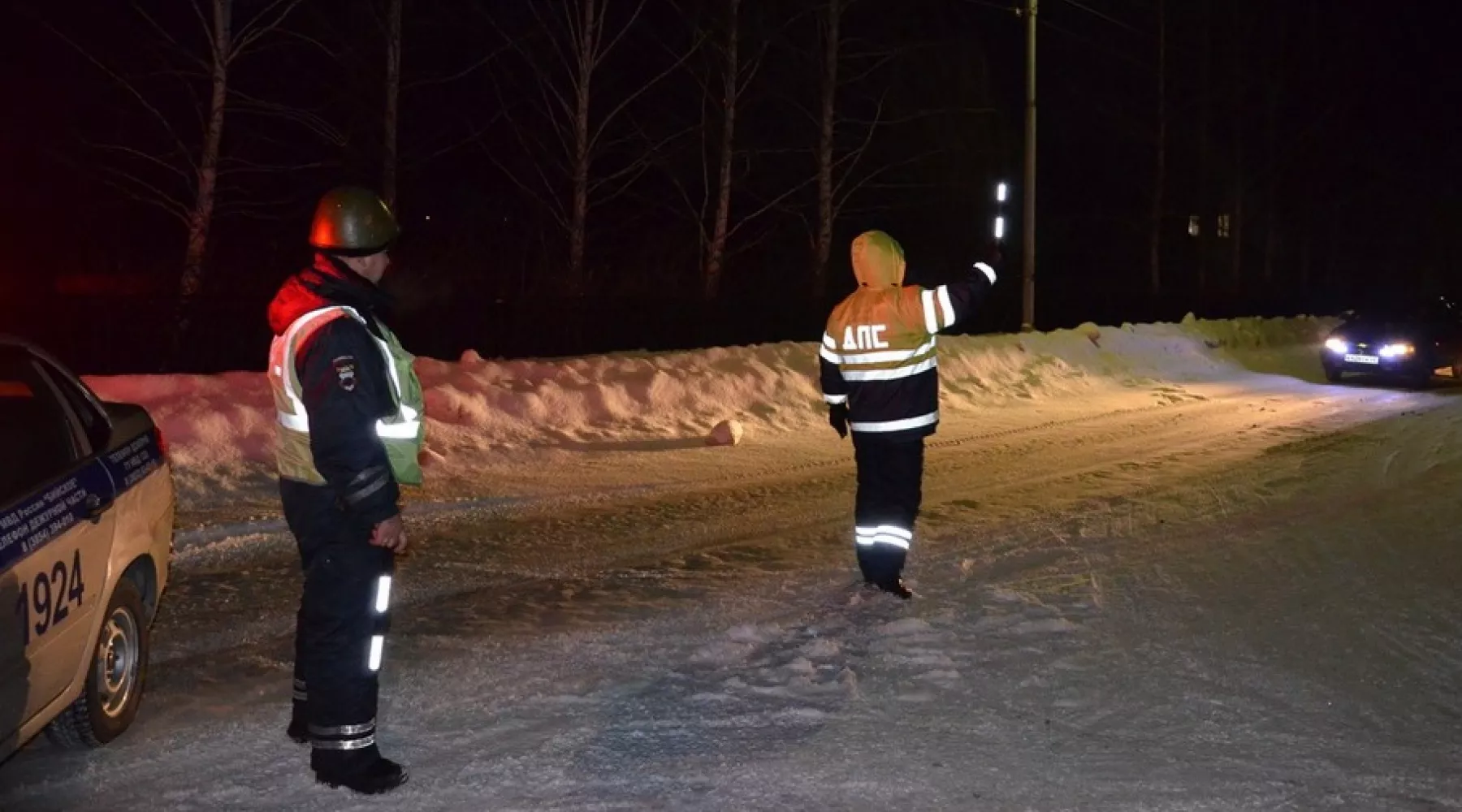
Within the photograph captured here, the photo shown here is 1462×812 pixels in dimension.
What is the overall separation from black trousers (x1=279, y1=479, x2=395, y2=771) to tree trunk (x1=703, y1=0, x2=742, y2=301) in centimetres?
1708

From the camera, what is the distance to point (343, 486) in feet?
14.4

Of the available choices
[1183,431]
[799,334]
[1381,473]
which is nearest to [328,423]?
[1381,473]

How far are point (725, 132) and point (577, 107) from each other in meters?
2.75

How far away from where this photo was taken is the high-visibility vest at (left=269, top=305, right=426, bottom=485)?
14.7 ft

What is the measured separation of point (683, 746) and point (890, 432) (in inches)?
103

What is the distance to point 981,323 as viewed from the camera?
28.0 meters

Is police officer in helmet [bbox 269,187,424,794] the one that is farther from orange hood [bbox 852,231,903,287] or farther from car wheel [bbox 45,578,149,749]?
orange hood [bbox 852,231,903,287]

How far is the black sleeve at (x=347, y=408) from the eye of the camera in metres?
4.35

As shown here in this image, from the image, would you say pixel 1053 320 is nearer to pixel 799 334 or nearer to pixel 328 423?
pixel 799 334

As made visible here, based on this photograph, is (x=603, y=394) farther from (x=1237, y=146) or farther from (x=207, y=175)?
(x=1237, y=146)

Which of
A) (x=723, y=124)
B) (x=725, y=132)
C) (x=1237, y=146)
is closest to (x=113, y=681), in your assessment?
(x=725, y=132)

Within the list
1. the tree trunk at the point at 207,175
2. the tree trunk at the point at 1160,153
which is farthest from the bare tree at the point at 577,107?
the tree trunk at the point at 1160,153

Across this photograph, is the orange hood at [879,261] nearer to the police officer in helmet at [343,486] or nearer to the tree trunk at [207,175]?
the police officer in helmet at [343,486]

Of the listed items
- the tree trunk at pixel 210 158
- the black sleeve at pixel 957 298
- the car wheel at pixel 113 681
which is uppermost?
the tree trunk at pixel 210 158
